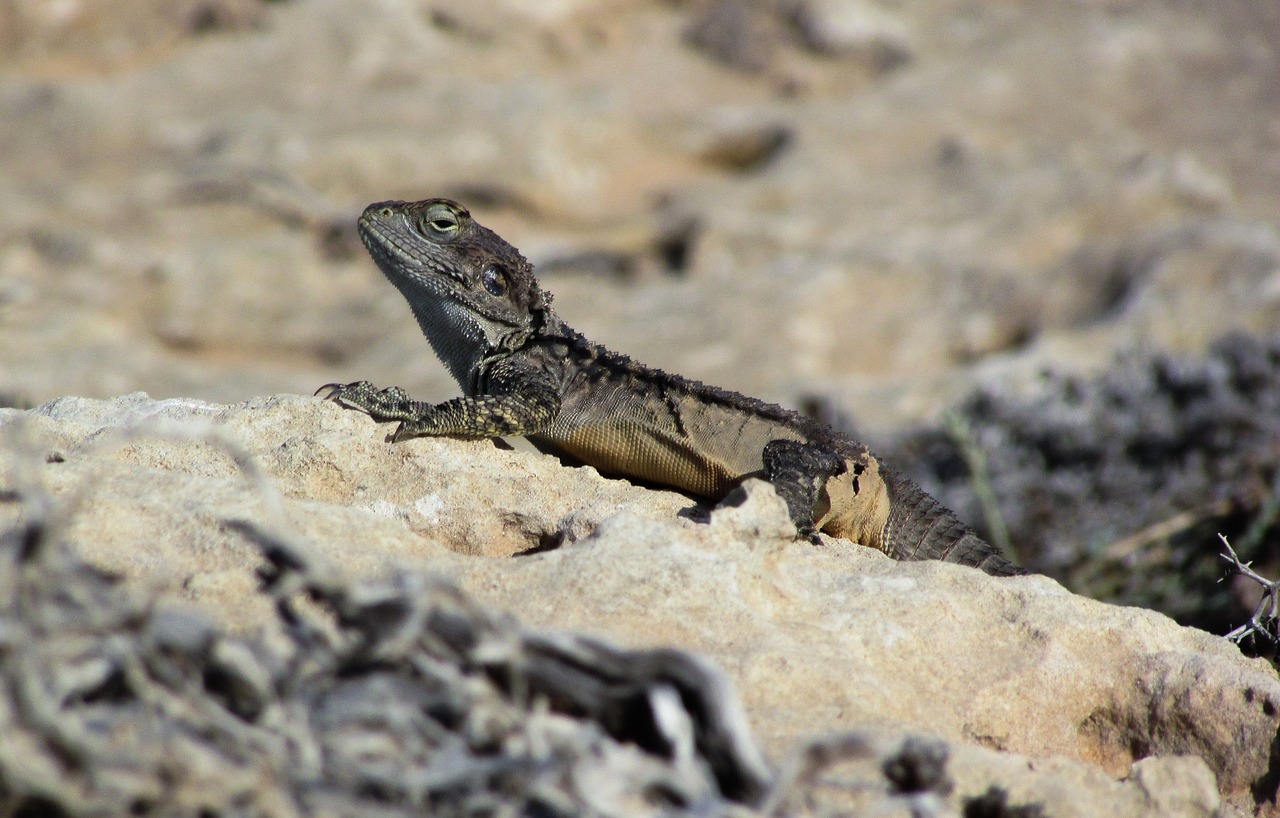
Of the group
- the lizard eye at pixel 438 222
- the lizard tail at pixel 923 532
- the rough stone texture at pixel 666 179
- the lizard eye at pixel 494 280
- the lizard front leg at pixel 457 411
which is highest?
the lizard eye at pixel 438 222

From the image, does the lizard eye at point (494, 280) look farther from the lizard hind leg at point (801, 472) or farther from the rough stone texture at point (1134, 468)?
the rough stone texture at point (1134, 468)

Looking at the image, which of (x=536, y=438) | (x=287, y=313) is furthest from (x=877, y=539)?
(x=287, y=313)

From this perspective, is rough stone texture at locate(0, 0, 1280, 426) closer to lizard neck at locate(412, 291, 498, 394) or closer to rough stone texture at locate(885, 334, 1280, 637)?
rough stone texture at locate(885, 334, 1280, 637)

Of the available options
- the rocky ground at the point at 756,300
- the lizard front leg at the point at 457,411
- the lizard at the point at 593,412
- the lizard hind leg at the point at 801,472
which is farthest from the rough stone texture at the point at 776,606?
the lizard at the point at 593,412

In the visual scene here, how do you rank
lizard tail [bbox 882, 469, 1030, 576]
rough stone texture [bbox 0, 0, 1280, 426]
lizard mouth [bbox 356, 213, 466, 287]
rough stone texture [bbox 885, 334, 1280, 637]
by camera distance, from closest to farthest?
1. lizard tail [bbox 882, 469, 1030, 576]
2. lizard mouth [bbox 356, 213, 466, 287]
3. rough stone texture [bbox 885, 334, 1280, 637]
4. rough stone texture [bbox 0, 0, 1280, 426]

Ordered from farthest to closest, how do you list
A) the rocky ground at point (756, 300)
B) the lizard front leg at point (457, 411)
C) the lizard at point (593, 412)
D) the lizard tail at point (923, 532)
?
1. the lizard tail at point (923, 532)
2. the lizard at point (593, 412)
3. the lizard front leg at point (457, 411)
4. the rocky ground at point (756, 300)

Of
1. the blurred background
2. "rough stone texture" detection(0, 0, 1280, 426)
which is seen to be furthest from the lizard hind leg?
"rough stone texture" detection(0, 0, 1280, 426)

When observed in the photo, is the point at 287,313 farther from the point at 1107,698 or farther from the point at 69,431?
the point at 1107,698
